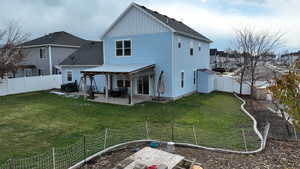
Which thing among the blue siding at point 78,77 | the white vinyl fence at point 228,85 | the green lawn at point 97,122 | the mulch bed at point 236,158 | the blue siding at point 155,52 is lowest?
the mulch bed at point 236,158

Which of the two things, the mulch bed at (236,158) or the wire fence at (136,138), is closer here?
the mulch bed at (236,158)

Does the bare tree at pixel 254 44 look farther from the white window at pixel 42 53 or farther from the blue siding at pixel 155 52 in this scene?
the white window at pixel 42 53

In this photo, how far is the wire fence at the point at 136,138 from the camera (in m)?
5.38

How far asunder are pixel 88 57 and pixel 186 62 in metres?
10.5

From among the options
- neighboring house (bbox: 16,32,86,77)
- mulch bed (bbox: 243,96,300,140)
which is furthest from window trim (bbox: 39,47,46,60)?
mulch bed (bbox: 243,96,300,140)

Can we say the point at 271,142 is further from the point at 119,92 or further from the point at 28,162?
the point at 119,92

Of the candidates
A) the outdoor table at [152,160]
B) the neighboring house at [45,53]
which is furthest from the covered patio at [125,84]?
the neighboring house at [45,53]

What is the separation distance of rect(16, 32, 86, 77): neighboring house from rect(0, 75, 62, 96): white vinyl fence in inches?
119

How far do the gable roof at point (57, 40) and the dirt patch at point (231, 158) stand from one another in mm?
23467

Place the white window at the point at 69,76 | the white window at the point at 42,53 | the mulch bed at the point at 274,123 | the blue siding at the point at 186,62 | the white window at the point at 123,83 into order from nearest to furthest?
1. the mulch bed at the point at 274,123
2. the blue siding at the point at 186,62
3. the white window at the point at 123,83
4. the white window at the point at 69,76
5. the white window at the point at 42,53

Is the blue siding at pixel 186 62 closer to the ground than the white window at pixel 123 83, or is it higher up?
higher up

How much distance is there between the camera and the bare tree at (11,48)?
19266mm

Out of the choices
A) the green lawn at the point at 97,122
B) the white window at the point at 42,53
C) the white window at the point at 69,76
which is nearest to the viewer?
the green lawn at the point at 97,122

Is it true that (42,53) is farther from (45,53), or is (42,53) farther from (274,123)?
(274,123)
